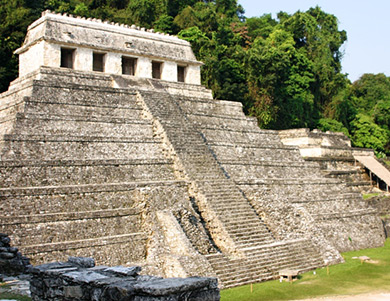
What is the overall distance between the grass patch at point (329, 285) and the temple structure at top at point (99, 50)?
14.2 m

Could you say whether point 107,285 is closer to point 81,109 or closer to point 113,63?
point 81,109

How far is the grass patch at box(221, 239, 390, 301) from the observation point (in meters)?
12.5

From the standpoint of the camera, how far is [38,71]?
21.2 m

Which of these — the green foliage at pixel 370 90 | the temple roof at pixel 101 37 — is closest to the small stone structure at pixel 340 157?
the temple roof at pixel 101 37

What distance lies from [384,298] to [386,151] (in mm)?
36704

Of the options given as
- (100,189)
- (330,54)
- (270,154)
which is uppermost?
(330,54)

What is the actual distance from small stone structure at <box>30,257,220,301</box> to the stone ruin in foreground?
4.75 meters

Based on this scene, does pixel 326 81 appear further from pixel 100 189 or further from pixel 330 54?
pixel 100 189

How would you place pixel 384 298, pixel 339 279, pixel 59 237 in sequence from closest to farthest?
pixel 384 298 < pixel 59 237 < pixel 339 279

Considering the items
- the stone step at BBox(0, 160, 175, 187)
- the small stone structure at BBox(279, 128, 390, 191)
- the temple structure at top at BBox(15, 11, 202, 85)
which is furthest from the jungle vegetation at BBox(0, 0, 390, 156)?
the stone step at BBox(0, 160, 175, 187)

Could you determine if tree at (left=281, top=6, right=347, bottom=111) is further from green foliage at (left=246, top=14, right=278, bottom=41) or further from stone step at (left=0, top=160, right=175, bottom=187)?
stone step at (left=0, top=160, right=175, bottom=187)

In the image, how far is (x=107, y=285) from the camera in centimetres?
682

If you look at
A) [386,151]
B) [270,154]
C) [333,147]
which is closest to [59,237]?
[270,154]

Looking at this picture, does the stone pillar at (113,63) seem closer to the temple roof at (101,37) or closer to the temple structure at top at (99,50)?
the temple structure at top at (99,50)
